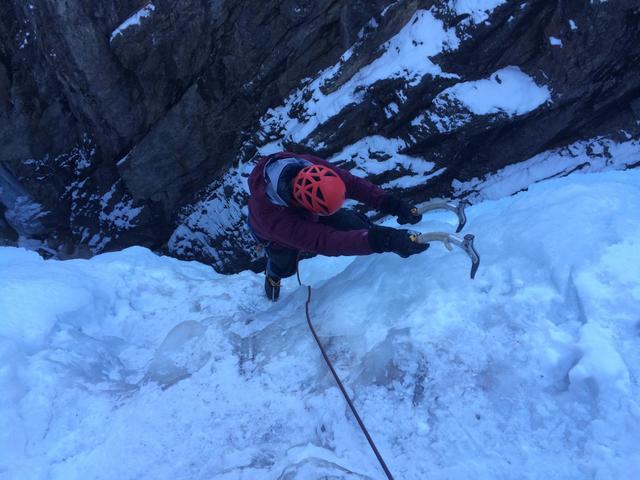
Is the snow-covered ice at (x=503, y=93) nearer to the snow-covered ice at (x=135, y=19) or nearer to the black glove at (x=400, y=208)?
the black glove at (x=400, y=208)

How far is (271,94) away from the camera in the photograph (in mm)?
8430

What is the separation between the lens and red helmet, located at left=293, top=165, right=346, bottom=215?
3049 millimetres

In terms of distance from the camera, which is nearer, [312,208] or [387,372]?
[387,372]

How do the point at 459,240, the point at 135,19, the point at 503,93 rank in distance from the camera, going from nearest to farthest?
the point at 459,240 < the point at 503,93 < the point at 135,19

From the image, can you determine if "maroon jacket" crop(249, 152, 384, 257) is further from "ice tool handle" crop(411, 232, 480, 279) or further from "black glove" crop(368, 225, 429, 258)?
"ice tool handle" crop(411, 232, 480, 279)

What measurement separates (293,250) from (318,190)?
142cm

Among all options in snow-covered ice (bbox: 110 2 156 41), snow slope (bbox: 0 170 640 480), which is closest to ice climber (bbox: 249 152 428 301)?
snow slope (bbox: 0 170 640 480)

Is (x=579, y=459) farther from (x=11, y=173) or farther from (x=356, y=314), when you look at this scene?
(x=11, y=173)

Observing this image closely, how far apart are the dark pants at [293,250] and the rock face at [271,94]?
3633mm

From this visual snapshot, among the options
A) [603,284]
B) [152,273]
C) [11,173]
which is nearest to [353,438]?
[603,284]

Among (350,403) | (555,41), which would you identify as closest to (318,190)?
(350,403)

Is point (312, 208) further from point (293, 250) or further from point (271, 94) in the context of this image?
point (271, 94)

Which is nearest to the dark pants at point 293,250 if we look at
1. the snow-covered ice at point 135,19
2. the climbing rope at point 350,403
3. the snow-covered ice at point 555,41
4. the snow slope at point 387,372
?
the snow slope at point 387,372

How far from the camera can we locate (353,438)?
2639mm
